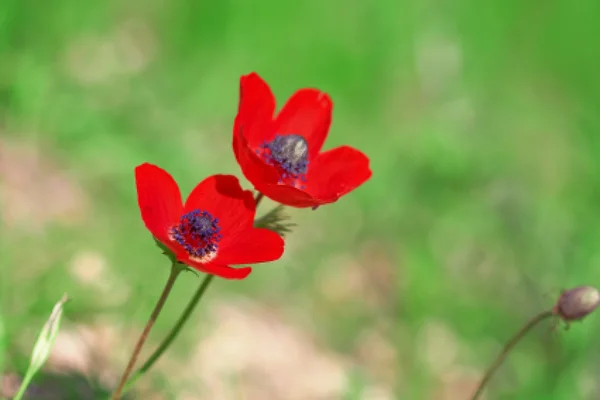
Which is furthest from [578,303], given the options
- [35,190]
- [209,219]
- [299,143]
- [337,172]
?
[35,190]

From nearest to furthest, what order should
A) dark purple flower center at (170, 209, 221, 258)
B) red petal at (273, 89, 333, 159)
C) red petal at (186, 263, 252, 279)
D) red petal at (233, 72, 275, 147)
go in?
red petal at (186, 263, 252, 279), dark purple flower center at (170, 209, 221, 258), red petal at (233, 72, 275, 147), red petal at (273, 89, 333, 159)

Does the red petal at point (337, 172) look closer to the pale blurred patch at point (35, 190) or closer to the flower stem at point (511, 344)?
the flower stem at point (511, 344)

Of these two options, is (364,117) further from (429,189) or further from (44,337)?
(44,337)

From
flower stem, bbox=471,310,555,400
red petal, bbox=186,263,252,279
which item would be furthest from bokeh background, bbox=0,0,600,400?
red petal, bbox=186,263,252,279

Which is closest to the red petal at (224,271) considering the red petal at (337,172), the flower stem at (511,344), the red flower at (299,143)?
the red flower at (299,143)

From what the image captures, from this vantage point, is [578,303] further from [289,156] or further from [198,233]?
[198,233]

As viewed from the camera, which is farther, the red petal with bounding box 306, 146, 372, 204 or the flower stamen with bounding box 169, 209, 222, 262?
the red petal with bounding box 306, 146, 372, 204

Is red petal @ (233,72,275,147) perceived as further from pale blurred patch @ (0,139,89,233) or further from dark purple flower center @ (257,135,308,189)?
pale blurred patch @ (0,139,89,233)
